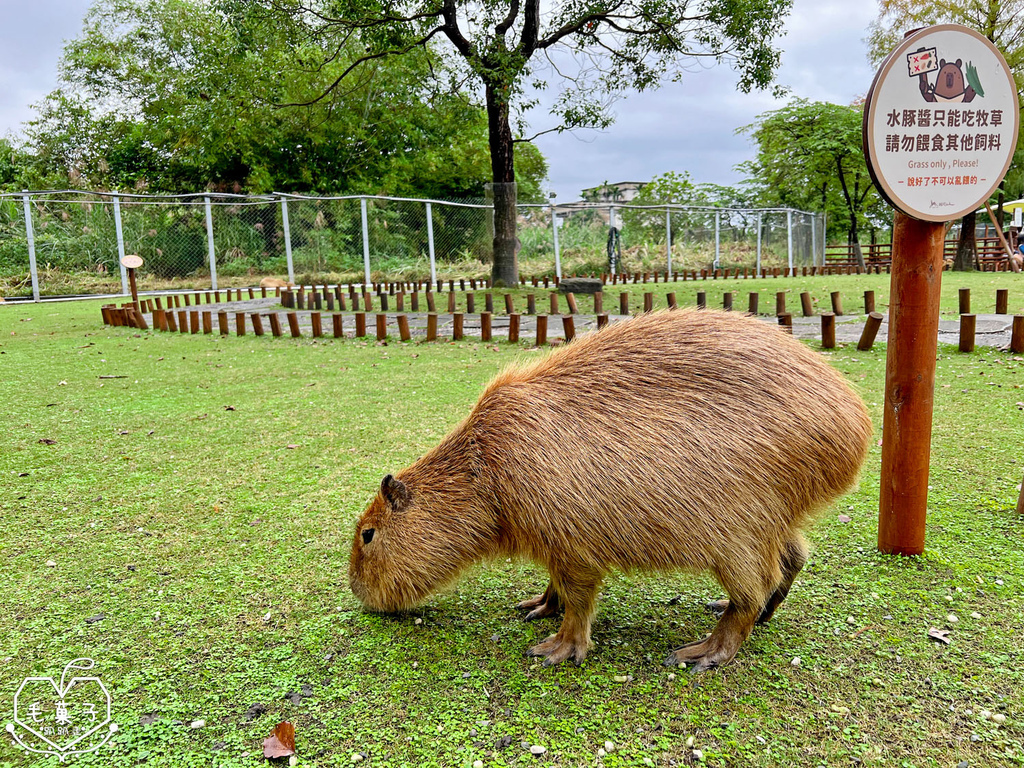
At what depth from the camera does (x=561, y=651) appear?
97.3 inches

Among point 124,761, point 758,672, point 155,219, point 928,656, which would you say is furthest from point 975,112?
point 155,219

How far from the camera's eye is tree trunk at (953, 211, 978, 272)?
24.9m

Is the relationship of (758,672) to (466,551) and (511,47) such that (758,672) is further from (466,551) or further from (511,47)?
(511,47)

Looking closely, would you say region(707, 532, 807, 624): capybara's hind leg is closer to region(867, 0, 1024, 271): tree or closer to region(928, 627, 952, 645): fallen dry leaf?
region(928, 627, 952, 645): fallen dry leaf

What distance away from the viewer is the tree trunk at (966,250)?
81.8 ft

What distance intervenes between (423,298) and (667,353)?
46.2 ft

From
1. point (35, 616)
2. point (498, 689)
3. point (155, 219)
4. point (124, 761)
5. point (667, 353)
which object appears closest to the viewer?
point (124, 761)

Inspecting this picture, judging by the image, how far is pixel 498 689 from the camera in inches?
91.2

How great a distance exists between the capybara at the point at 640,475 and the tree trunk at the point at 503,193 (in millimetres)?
12087

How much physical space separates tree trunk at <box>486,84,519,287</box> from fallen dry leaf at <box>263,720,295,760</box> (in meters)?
12.9

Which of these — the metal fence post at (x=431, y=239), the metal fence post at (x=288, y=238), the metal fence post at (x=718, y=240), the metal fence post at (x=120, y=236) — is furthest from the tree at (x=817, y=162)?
the metal fence post at (x=120, y=236)

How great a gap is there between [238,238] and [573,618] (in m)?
18.3

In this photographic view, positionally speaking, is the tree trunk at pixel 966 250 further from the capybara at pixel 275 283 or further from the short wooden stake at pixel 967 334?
the capybara at pixel 275 283

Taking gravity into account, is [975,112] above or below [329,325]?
above
